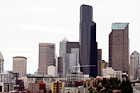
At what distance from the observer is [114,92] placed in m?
200

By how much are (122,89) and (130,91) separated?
33.6ft

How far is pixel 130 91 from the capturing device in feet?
601

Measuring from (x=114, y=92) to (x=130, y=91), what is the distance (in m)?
17.1

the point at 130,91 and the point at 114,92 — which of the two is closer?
the point at 130,91

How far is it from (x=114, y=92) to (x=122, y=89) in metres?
7.17

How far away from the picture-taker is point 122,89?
193 metres
